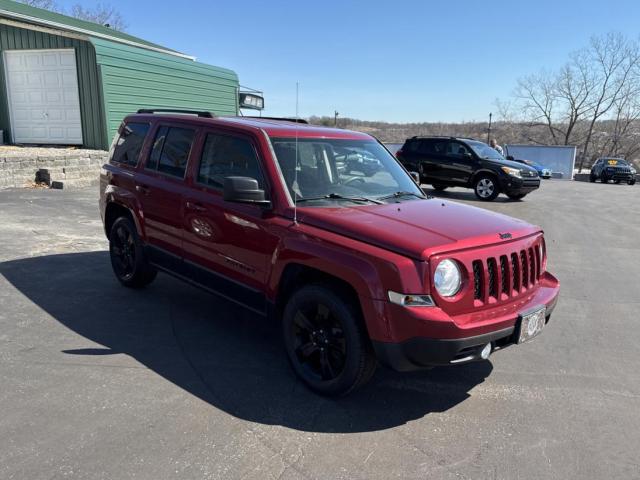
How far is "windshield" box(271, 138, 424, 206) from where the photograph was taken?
3.97 metres

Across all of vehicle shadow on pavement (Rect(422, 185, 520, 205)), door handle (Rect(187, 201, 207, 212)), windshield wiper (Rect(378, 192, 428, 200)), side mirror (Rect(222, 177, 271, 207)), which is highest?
side mirror (Rect(222, 177, 271, 207))

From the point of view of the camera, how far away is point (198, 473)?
2.72m

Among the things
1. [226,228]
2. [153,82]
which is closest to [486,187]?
[153,82]

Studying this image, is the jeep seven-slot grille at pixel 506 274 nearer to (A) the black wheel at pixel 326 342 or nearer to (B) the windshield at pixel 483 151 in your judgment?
(A) the black wheel at pixel 326 342

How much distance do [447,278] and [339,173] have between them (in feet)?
5.08

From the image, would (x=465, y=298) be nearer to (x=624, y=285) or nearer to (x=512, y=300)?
(x=512, y=300)

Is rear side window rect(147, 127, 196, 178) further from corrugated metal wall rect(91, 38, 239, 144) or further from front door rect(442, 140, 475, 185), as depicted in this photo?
front door rect(442, 140, 475, 185)

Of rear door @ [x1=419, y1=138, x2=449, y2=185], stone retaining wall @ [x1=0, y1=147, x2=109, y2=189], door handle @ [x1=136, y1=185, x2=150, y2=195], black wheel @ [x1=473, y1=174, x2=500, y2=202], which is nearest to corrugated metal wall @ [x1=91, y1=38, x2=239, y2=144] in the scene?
stone retaining wall @ [x1=0, y1=147, x2=109, y2=189]

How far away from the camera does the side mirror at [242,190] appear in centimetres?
363

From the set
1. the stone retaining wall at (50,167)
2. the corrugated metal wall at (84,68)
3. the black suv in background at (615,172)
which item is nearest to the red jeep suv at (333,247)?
the stone retaining wall at (50,167)

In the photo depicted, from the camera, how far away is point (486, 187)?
15.2 m

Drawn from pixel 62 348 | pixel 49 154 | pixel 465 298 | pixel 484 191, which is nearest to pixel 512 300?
pixel 465 298

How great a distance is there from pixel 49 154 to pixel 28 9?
22.4ft

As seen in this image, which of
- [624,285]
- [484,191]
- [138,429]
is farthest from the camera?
[484,191]
